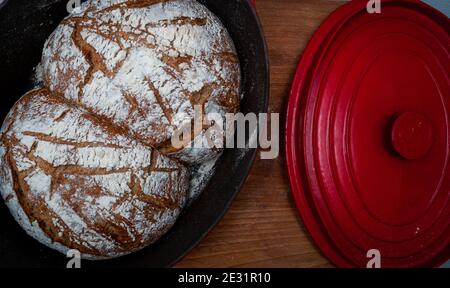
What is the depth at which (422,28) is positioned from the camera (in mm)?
1082

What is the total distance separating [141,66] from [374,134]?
56cm

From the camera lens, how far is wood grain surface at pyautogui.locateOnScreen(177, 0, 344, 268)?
103 cm

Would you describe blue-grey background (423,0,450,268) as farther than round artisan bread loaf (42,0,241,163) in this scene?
Yes

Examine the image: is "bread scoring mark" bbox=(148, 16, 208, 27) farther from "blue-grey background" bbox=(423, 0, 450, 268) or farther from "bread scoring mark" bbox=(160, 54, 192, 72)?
"blue-grey background" bbox=(423, 0, 450, 268)

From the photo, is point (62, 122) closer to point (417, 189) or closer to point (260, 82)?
point (260, 82)

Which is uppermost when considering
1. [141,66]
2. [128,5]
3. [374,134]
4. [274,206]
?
[128,5]

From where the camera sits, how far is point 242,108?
3.09 feet

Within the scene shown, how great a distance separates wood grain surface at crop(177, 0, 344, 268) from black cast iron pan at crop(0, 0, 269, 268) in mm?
130

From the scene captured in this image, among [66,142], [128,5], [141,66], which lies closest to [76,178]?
[66,142]

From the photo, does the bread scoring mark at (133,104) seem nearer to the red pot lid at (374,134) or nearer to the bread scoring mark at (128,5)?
the bread scoring mark at (128,5)

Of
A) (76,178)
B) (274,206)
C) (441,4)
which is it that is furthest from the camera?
(441,4)

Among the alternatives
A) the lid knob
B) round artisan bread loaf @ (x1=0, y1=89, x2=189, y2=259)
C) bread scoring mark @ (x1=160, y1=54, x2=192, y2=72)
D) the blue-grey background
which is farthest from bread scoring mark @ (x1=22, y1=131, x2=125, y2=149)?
the blue-grey background

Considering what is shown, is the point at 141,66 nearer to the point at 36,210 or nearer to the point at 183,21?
the point at 183,21
